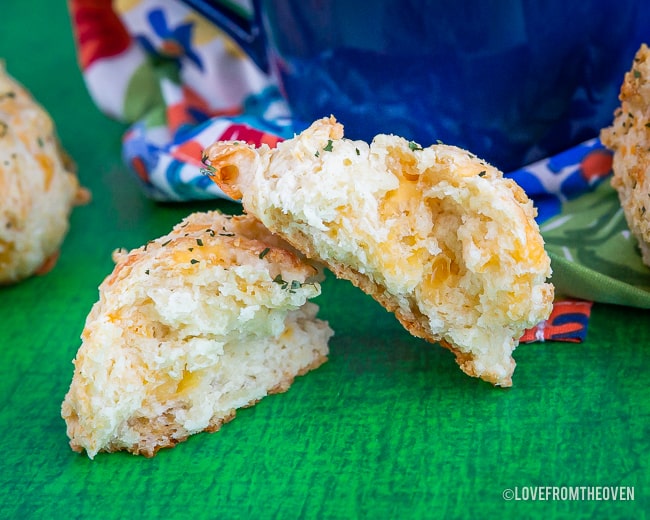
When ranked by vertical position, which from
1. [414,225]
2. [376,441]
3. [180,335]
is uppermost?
[414,225]

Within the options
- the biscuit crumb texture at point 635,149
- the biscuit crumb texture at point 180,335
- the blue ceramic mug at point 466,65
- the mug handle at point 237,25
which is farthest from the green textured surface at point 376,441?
the mug handle at point 237,25

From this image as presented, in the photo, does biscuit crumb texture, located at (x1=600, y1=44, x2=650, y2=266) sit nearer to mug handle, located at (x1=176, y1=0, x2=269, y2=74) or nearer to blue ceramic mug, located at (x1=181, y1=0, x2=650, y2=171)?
blue ceramic mug, located at (x1=181, y1=0, x2=650, y2=171)

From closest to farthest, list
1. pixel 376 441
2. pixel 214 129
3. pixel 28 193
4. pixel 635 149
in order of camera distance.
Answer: pixel 376 441, pixel 635 149, pixel 28 193, pixel 214 129

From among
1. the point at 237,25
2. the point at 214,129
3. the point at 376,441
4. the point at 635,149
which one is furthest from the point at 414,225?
the point at 237,25

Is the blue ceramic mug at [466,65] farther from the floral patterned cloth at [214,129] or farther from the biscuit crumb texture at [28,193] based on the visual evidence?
the biscuit crumb texture at [28,193]

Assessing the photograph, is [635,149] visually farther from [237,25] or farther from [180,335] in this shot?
[237,25]
